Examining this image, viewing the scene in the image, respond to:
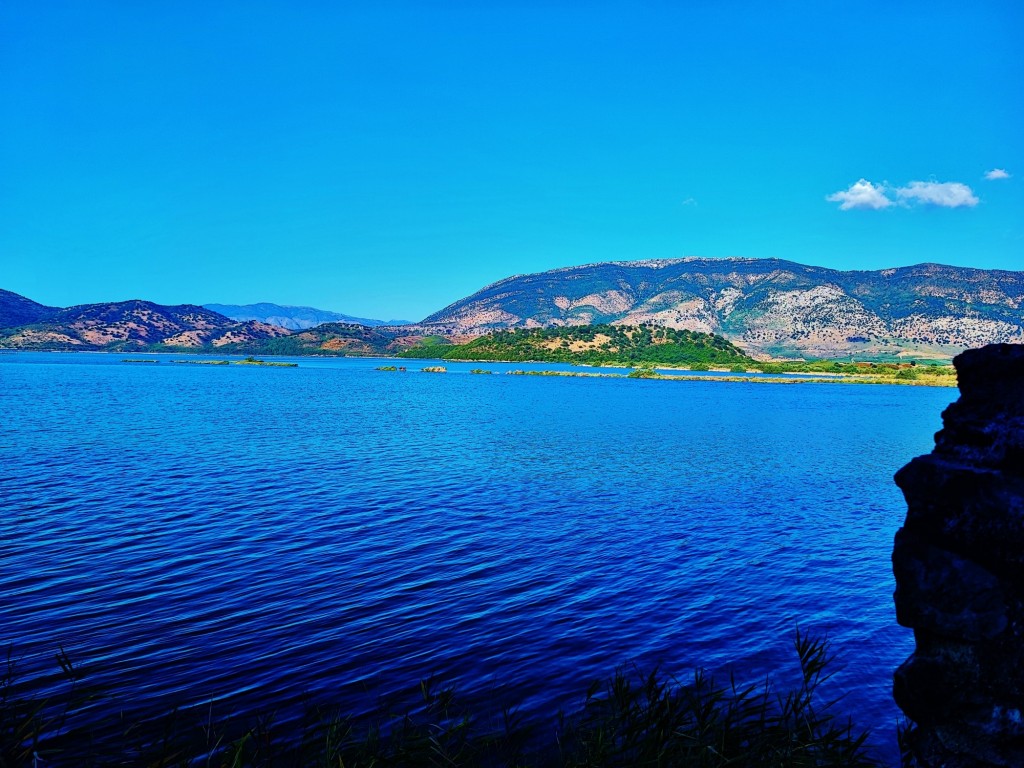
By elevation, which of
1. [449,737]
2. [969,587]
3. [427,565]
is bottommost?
[427,565]

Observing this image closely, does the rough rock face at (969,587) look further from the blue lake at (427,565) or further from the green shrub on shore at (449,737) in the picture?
the blue lake at (427,565)

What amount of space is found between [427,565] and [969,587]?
57.7ft

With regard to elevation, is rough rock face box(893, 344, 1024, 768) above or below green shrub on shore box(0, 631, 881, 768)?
above

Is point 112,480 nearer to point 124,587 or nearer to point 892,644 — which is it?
point 124,587

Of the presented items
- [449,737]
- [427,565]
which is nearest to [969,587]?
[449,737]

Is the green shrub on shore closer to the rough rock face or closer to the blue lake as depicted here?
the blue lake

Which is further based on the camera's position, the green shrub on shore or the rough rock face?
the green shrub on shore

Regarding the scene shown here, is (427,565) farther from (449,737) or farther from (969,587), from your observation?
(969,587)

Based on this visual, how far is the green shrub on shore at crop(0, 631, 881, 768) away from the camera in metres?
9.84

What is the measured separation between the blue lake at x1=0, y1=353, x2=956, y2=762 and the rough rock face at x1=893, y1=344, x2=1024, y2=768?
15.8ft

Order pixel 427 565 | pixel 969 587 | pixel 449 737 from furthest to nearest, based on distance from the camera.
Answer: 1. pixel 427 565
2. pixel 449 737
3. pixel 969 587

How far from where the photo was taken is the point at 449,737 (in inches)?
447

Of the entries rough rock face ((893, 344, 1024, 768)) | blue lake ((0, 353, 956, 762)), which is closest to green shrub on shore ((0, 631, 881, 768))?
blue lake ((0, 353, 956, 762))

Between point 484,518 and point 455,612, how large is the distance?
1205cm
